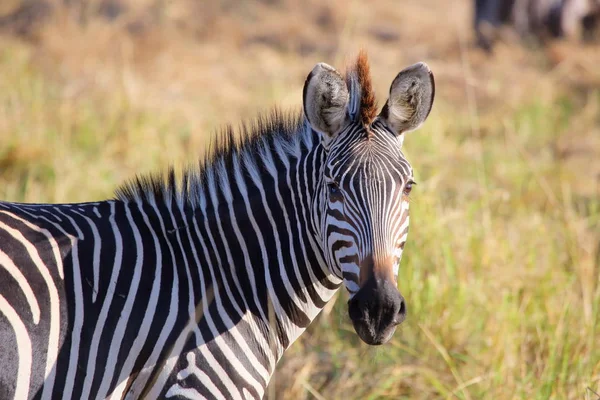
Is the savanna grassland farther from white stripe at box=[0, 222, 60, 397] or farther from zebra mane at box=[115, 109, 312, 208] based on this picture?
white stripe at box=[0, 222, 60, 397]

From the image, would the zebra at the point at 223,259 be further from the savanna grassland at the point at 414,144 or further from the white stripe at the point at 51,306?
the savanna grassland at the point at 414,144

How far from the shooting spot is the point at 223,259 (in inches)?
132

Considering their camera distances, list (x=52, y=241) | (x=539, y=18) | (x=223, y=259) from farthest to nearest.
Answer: (x=539, y=18), (x=223, y=259), (x=52, y=241)

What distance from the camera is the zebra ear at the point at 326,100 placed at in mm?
3150

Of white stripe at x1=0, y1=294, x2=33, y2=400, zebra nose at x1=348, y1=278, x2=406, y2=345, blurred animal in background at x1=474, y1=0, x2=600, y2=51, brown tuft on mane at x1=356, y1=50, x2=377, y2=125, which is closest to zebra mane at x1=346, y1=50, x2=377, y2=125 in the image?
brown tuft on mane at x1=356, y1=50, x2=377, y2=125

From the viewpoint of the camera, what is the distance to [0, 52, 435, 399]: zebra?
2922mm

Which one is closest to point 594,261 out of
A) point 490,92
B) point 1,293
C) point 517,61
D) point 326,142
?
point 326,142

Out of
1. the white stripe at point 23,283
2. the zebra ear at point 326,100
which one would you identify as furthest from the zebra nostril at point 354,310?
the white stripe at point 23,283

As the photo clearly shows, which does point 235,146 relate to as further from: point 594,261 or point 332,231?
point 594,261

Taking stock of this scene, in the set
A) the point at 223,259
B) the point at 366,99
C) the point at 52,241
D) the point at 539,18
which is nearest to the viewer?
the point at 52,241

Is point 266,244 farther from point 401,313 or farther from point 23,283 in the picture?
point 23,283

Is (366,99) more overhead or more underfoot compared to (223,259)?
more overhead

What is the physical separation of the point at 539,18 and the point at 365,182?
10432 mm

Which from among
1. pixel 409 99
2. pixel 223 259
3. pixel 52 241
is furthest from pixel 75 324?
pixel 409 99
